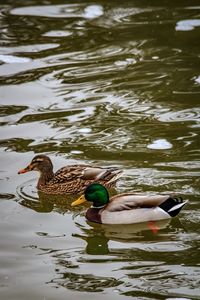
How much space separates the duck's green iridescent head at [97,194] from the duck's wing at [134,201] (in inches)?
6.5

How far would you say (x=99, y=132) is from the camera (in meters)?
11.4

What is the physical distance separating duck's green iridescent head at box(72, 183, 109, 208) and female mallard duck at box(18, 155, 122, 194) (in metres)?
0.48

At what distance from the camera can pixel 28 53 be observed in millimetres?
14922

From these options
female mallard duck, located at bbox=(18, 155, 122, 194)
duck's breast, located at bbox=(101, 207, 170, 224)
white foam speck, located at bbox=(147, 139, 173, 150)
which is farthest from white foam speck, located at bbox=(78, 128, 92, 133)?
duck's breast, located at bbox=(101, 207, 170, 224)

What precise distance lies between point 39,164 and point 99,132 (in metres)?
1.49

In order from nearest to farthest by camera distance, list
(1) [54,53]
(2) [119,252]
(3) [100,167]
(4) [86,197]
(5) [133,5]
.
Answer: (2) [119,252] → (4) [86,197] → (3) [100,167] → (1) [54,53] → (5) [133,5]

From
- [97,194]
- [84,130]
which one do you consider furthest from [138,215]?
[84,130]

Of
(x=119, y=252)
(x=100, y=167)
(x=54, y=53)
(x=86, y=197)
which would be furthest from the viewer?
(x=54, y=53)

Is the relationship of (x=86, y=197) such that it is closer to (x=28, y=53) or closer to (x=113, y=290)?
(x=113, y=290)

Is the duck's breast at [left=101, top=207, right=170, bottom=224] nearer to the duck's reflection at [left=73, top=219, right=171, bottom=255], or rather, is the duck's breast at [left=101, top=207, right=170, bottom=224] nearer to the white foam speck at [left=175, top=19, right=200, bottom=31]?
the duck's reflection at [left=73, top=219, right=171, bottom=255]

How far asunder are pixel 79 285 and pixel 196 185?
2.44m

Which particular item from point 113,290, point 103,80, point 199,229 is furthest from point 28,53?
point 113,290

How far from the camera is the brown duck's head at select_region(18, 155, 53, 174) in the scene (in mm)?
10148

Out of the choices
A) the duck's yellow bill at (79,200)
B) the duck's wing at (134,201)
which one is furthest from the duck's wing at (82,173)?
the duck's wing at (134,201)
